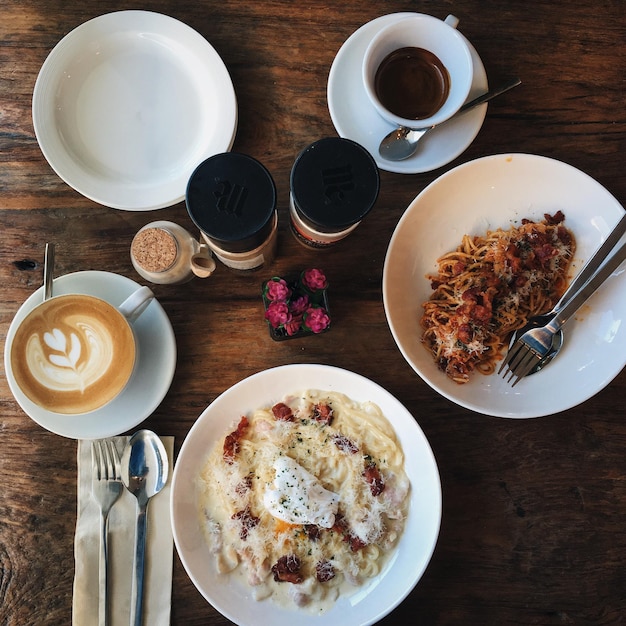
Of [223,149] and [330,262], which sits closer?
[223,149]

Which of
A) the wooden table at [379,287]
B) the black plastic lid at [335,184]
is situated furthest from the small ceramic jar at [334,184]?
the wooden table at [379,287]

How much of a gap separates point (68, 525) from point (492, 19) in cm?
209

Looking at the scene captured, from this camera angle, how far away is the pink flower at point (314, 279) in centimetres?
154

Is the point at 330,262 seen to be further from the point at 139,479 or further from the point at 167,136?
the point at 139,479

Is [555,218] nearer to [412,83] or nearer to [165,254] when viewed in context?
[412,83]

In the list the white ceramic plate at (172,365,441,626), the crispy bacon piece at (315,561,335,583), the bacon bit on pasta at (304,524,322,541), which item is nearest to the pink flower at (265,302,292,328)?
the white ceramic plate at (172,365,441,626)

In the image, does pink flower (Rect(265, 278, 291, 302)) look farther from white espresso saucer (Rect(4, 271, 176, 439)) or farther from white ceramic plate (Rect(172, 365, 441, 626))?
white espresso saucer (Rect(4, 271, 176, 439))

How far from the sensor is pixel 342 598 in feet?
5.04

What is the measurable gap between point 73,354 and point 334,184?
846 mm

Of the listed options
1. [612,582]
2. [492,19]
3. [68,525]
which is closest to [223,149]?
[492,19]

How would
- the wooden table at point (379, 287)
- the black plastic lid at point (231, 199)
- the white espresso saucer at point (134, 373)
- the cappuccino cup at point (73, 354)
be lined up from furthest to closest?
1. the wooden table at point (379, 287)
2. the white espresso saucer at point (134, 373)
3. the cappuccino cup at point (73, 354)
4. the black plastic lid at point (231, 199)

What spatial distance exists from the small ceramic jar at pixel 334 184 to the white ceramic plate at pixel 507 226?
1.09 ft

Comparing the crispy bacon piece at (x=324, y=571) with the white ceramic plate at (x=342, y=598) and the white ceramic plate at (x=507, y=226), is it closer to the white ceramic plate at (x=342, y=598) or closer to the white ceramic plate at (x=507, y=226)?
the white ceramic plate at (x=342, y=598)

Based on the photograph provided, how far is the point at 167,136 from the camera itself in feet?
5.42
